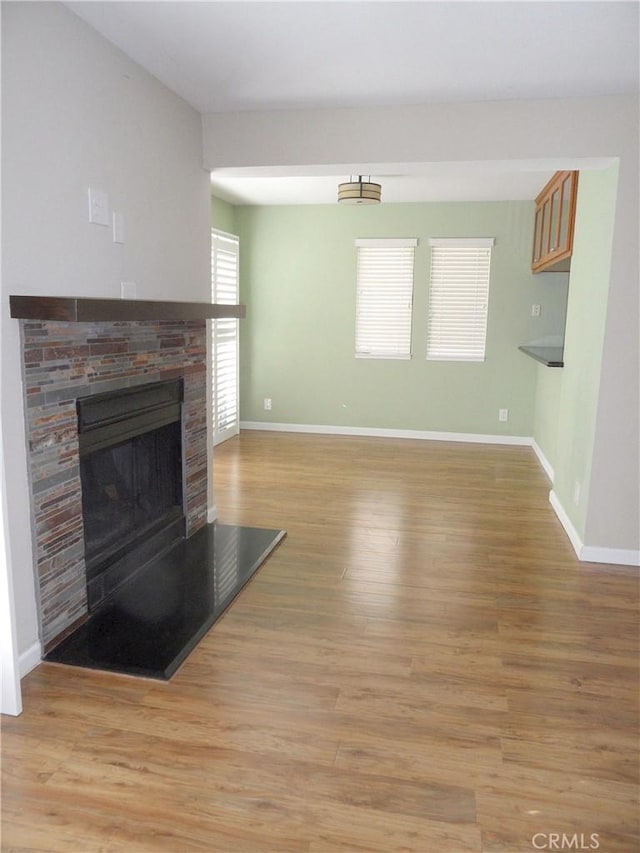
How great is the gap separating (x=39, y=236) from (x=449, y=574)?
2.59 metres

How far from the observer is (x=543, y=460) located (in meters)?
5.86

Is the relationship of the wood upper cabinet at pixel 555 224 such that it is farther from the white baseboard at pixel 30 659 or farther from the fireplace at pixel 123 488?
the white baseboard at pixel 30 659

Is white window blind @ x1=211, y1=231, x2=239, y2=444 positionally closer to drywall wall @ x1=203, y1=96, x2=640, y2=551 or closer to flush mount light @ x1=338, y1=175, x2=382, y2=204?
flush mount light @ x1=338, y1=175, x2=382, y2=204

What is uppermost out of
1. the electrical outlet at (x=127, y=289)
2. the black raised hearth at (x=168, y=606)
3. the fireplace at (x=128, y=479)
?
the electrical outlet at (x=127, y=289)

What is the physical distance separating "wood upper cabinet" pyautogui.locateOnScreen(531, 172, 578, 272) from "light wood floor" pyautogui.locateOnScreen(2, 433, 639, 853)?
7.68 feet

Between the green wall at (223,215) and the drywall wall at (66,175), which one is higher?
the green wall at (223,215)

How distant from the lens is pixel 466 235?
21.6ft

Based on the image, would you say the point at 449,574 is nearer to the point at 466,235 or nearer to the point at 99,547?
the point at 99,547

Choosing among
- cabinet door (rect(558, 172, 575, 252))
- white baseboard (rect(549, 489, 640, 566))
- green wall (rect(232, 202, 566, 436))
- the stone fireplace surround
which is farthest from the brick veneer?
green wall (rect(232, 202, 566, 436))

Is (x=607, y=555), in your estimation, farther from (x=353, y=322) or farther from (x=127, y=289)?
(x=353, y=322)

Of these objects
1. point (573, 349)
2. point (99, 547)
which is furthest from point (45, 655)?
point (573, 349)

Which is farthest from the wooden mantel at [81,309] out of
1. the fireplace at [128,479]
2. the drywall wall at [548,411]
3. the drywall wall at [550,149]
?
the drywall wall at [548,411]

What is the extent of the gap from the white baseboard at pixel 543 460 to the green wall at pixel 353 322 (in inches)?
11.0

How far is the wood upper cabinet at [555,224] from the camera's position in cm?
445
